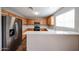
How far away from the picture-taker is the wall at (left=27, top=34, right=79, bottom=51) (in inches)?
75.1

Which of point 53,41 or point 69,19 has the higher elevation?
point 69,19

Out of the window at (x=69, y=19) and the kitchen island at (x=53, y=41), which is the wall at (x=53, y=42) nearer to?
the kitchen island at (x=53, y=41)

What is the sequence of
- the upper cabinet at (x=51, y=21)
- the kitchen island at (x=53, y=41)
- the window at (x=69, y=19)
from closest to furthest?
1. the kitchen island at (x=53, y=41)
2. the window at (x=69, y=19)
3. the upper cabinet at (x=51, y=21)

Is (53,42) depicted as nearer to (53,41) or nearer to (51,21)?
(53,41)

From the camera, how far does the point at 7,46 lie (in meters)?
2.02

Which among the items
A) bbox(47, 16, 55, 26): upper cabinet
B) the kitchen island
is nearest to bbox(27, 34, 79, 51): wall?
the kitchen island

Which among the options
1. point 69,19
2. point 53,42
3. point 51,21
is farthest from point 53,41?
point 51,21

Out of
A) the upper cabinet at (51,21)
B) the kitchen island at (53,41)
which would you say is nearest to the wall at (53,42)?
the kitchen island at (53,41)

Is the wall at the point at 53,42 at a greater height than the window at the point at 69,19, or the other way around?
the window at the point at 69,19

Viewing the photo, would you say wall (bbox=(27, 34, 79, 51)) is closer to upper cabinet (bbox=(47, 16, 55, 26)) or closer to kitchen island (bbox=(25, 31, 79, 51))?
kitchen island (bbox=(25, 31, 79, 51))

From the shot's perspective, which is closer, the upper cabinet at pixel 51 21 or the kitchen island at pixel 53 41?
the kitchen island at pixel 53 41

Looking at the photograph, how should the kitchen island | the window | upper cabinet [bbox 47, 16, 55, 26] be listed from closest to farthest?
the kitchen island
the window
upper cabinet [bbox 47, 16, 55, 26]

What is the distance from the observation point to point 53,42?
6.44 ft

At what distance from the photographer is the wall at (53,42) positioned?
6.26 ft
